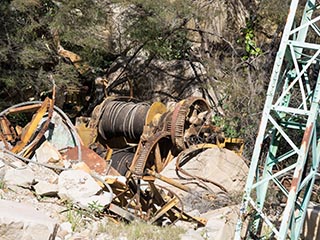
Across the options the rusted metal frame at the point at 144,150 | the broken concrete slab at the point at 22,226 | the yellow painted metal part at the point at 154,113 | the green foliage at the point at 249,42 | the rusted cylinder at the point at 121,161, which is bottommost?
the rusted cylinder at the point at 121,161

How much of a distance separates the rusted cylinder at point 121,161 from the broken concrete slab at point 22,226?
411 centimetres

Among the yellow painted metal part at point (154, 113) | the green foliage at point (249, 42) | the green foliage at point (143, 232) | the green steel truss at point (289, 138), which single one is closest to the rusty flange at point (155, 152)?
the yellow painted metal part at point (154, 113)

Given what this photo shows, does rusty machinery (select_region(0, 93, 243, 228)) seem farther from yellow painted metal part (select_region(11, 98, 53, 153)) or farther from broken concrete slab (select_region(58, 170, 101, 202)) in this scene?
broken concrete slab (select_region(58, 170, 101, 202))

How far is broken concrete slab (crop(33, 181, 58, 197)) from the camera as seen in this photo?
709cm

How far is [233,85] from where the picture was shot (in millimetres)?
11523

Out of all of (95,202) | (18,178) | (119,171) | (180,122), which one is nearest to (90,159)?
(119,171)

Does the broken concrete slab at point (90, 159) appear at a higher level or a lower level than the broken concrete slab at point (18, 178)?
lower

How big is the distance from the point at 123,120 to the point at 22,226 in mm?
5421

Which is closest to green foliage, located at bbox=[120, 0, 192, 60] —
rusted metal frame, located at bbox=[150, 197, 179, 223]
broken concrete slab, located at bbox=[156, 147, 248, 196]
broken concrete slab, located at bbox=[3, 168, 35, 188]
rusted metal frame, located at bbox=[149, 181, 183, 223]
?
broken concrete slab, located at bbox=[156, 147, 248, 196]

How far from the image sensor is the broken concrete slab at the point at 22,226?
521 centimetres

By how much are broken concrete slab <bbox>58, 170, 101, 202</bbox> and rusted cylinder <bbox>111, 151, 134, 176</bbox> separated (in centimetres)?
243

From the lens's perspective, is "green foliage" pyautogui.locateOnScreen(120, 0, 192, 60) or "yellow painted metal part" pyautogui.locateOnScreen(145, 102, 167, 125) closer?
"yellow painted metal part" pyautogui.locateOnScreen(145, 102, 167, 125)

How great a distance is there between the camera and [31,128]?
9070mm

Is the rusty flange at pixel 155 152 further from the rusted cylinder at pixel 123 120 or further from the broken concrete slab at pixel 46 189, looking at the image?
the broken concrete slab at pixel 46 189
